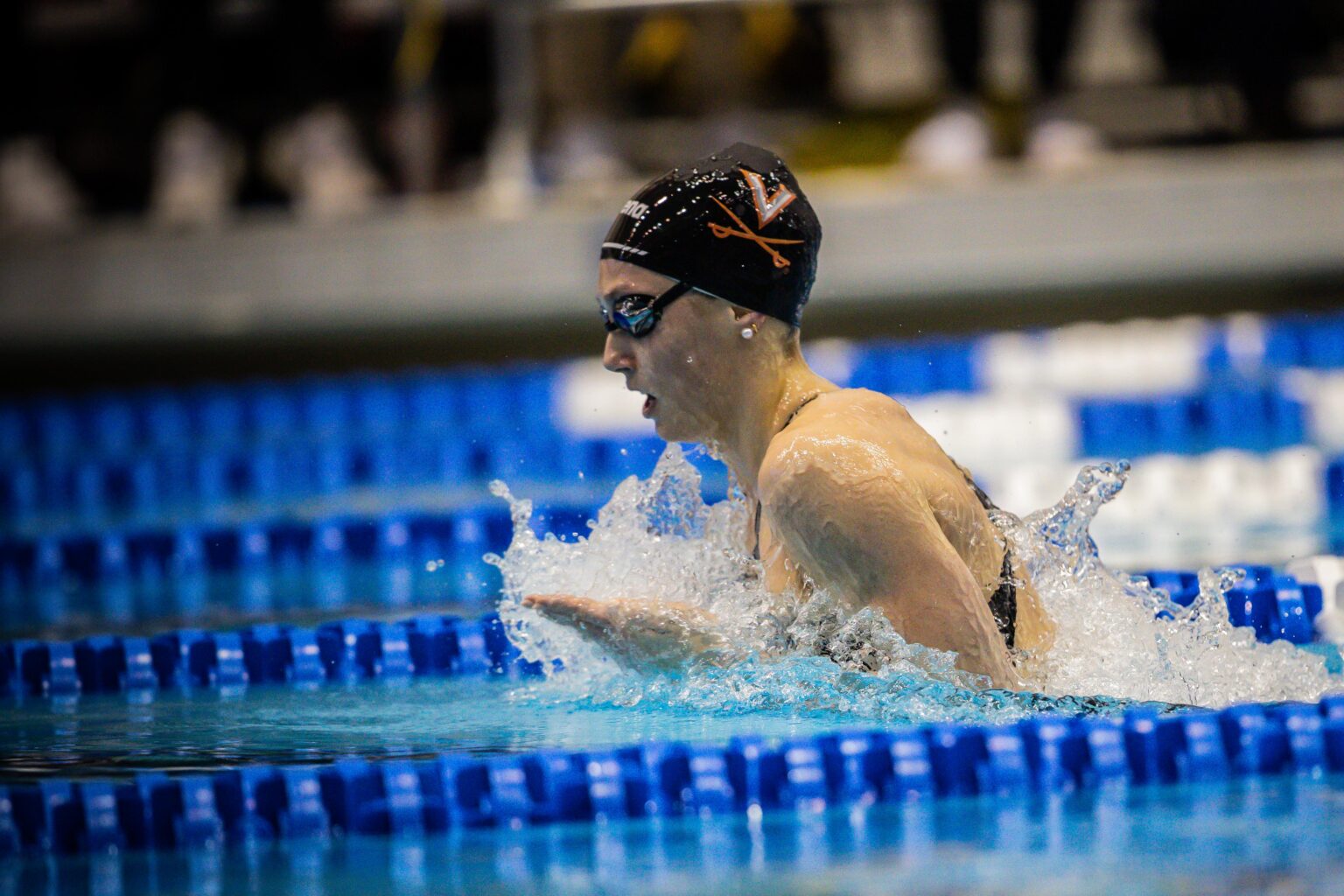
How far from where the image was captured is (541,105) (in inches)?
291

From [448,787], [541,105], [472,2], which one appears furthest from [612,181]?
[448,787]

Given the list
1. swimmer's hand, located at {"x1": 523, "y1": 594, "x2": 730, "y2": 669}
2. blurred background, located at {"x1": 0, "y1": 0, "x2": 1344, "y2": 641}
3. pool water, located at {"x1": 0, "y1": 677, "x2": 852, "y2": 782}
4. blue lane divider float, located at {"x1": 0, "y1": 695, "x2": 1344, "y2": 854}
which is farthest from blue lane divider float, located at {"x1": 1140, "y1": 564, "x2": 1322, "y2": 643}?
blurred background, located at {"x1": 0, "y1": 0, "x2": 1344, "y2": 641}

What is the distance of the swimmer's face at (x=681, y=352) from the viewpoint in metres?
2.55

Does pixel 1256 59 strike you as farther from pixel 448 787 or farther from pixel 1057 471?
pixel 448 787

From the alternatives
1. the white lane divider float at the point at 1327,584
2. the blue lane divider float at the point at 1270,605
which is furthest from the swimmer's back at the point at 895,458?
the white lane divider float at the point at 1327,584

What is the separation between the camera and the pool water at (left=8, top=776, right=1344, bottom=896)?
2.04 meters

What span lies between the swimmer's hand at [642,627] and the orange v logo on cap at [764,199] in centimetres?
63

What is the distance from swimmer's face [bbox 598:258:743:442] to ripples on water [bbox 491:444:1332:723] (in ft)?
1.17

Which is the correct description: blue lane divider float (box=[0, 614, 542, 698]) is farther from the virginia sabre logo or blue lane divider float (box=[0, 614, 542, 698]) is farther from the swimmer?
the virginia sabre logo

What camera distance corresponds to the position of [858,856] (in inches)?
86.7

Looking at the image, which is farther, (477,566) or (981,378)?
(981,378)

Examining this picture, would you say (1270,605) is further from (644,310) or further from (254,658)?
(254,658)

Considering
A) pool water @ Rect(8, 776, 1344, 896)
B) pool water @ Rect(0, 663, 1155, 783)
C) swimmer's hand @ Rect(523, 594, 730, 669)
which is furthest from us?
pool water @ Rect(0, 663, 1155, 783)

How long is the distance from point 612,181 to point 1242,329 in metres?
2.87
